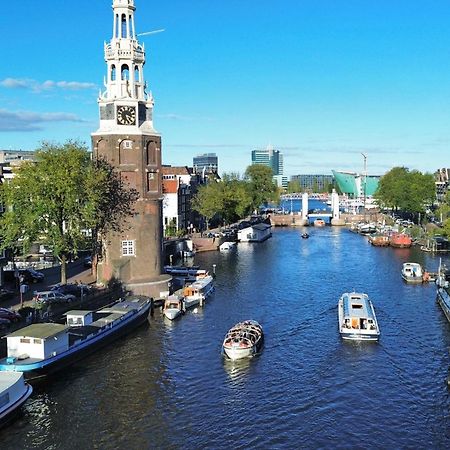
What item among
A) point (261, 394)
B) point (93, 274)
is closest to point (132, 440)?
point (261, 394)

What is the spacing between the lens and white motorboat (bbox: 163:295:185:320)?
66750 millimetres

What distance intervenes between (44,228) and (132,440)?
3657 centimetres

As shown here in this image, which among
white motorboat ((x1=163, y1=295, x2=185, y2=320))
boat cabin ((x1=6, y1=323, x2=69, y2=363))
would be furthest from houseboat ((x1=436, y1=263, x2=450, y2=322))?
→ boat cabin ((x1=6, y1=323, x2=69, y2=363))

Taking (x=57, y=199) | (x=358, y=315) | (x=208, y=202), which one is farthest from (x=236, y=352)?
(x=208, y=202)

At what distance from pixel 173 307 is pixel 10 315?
20.4m

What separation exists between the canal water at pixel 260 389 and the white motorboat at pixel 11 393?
912 millimetres

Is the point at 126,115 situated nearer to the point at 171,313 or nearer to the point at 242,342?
the point at 171,313

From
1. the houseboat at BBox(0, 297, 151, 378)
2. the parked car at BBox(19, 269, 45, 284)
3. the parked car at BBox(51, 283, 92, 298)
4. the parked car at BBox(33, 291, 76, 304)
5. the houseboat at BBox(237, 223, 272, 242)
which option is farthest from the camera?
the houseboat at BBox(237, 223, 272, 242)

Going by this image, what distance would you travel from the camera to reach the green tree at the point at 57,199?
66500 mm

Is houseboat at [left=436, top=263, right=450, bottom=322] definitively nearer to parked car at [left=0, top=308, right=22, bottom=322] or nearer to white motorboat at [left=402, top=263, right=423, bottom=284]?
white motorboat at [left=402, top=263, right=423, bottom=284]

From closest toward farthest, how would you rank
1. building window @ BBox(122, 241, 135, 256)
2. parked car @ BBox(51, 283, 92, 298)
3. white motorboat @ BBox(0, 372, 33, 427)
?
white motorboat @ BBox(0, 372, 33, 427) → parked car @ BBox(51, 283, 92, 298) → building window @ BBox(122, 241, 135, 256)

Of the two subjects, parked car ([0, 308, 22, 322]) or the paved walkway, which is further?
the paved walkway

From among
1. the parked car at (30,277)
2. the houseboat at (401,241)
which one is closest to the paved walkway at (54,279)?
the parked car at (30,277)

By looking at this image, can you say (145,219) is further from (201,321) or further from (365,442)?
(365,442)
